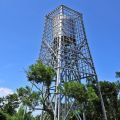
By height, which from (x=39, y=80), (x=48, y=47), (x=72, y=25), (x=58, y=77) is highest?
(x=72, y=25)

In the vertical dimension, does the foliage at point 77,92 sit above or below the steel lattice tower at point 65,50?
below

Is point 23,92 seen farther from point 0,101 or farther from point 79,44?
point 0,101

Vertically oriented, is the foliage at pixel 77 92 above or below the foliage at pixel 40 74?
below

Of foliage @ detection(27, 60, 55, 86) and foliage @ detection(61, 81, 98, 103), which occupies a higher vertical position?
foliage @ detection(27, 60, 55, 86)

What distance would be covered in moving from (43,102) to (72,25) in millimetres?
10470

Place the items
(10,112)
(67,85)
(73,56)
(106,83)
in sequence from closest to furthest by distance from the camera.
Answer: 1. (67,85)
2. (73,56)
3. (106,83)
4. (10,112)

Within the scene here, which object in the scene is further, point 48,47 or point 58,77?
point 48,47

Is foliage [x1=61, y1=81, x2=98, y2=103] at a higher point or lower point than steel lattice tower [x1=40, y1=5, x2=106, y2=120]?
lower

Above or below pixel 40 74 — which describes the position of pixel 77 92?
below

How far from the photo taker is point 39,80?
1902cm

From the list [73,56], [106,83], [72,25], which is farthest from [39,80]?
[106,83]

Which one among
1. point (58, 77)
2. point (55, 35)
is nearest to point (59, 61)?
point (58, 77)

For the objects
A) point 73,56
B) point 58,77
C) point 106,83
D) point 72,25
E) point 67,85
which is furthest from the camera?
Answer: point 106,83

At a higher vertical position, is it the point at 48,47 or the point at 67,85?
the point at 48,47
